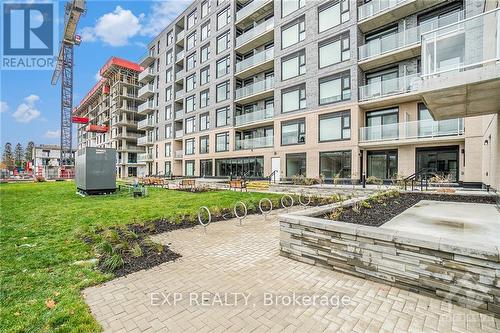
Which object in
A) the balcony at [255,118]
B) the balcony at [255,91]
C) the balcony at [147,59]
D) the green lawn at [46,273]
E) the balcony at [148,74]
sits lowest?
the green lawn at [46,273]

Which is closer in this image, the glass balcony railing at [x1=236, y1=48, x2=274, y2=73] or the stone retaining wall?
the stone retaining wall

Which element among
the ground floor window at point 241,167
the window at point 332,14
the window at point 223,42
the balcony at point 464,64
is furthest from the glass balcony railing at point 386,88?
the window at point 223,42

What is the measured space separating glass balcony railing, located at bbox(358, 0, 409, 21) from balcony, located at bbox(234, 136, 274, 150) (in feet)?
39.4

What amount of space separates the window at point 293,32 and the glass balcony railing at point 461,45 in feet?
59.2

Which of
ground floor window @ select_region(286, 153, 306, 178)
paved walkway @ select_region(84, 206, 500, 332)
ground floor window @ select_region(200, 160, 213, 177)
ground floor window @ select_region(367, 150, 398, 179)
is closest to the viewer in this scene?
paved walkway @ select_region(84, 206, 500, 332)

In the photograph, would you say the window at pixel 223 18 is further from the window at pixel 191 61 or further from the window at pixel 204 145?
the window at pixel 204 145

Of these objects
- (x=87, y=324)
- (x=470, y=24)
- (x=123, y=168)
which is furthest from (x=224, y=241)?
(x=123, y=168)

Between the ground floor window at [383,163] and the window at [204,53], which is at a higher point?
the window at [204,53]

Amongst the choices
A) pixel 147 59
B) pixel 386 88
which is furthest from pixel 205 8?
pixel 386 88

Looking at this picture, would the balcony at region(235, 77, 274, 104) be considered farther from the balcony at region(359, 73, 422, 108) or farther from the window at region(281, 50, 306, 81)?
the balcony at region(359, 73, 422, 108)

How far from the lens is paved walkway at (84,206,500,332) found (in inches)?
120

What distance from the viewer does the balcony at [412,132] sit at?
51.0ft

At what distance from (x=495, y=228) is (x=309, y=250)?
397cm

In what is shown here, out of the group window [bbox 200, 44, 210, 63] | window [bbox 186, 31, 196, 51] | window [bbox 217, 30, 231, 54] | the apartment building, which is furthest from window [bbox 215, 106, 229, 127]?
window [bbox 186, 31, 196, 51]
